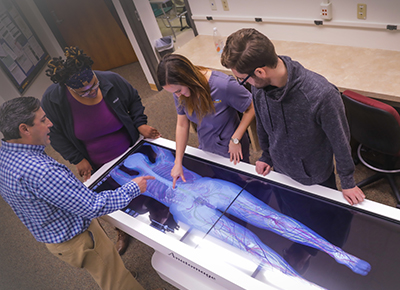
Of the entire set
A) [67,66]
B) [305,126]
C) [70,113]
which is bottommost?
[305,126]

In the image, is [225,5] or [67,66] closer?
[67,66]

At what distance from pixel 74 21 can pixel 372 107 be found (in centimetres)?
491

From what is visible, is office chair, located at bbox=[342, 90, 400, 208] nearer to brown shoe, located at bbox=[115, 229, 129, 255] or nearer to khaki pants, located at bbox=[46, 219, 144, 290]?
khaki pants, located at bbox=[46, 219, 144, 290]

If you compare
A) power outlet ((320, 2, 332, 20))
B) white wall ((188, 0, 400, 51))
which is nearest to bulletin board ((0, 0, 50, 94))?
white wall ((188, 0, 400, 51))

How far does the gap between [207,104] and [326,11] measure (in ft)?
5.17

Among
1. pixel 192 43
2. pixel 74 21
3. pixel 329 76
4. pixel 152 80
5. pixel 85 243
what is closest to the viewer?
pixel 85 243

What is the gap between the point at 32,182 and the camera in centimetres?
127

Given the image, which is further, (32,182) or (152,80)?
(152,80)

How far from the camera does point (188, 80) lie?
139 centimetres

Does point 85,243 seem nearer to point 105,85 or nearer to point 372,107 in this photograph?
point 105,85

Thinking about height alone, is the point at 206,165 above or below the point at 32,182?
below

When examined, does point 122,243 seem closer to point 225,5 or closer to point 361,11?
point 225,5

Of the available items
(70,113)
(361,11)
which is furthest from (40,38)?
(361,11)

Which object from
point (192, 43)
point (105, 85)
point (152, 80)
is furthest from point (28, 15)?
point (105, 85)
